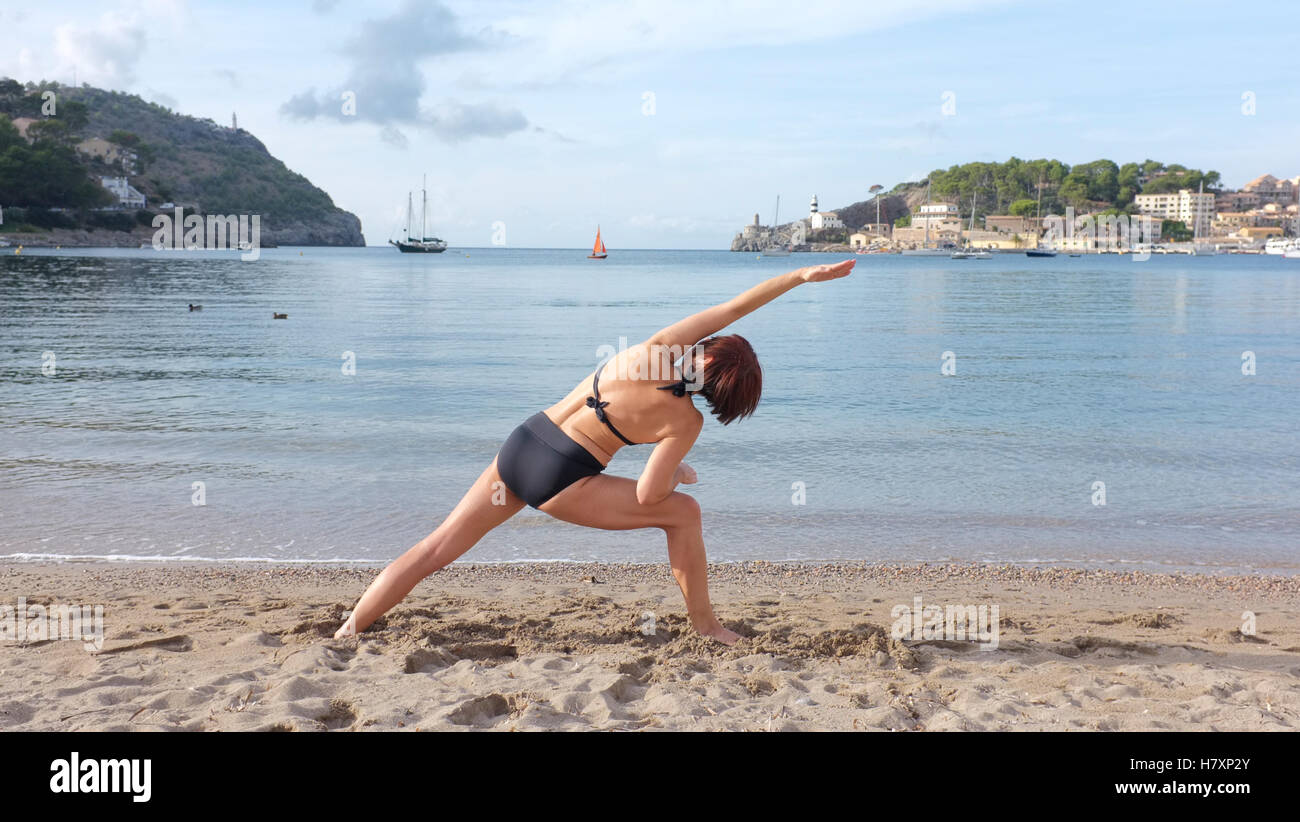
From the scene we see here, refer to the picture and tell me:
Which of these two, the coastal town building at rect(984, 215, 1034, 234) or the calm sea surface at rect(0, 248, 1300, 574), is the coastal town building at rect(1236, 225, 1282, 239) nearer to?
the coastal town building at rect(984, 215, 1034, 234)

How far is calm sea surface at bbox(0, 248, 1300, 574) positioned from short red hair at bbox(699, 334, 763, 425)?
11.5ft

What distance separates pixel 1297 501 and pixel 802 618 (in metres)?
6.31

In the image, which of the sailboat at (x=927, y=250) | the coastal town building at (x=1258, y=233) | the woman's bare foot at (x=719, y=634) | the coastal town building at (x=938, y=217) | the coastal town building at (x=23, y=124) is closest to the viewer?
the woman's bare foot at (x=719, y=634)

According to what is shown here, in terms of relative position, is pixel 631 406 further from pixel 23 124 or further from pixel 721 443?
pixel 23 124

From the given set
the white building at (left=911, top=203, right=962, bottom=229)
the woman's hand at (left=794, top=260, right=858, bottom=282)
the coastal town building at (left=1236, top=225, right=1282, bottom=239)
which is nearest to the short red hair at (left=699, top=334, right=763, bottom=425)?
the woman's hand at (left=794, top=260, right=858, bottom=282)

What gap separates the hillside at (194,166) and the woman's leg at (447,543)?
116945mm

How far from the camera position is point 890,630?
499cm

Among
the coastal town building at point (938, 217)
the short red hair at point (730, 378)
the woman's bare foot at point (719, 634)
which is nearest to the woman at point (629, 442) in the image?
the short red hair at point (730, 378)

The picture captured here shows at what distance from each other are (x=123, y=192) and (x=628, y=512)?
131949 millimetres

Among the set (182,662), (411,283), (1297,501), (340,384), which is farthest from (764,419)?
(411,283)

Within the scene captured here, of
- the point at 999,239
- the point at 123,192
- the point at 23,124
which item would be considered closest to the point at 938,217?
the point at 999,239

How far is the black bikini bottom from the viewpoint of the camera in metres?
4.05

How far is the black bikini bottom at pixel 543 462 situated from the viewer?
4.05 meters

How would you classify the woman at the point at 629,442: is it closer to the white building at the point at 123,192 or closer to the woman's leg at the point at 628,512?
the woman's leg at the point at 628,512
